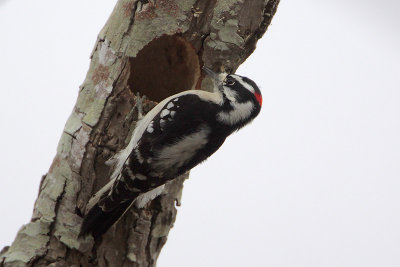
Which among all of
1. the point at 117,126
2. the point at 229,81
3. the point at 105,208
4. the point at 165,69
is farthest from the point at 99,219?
the point at 165,69

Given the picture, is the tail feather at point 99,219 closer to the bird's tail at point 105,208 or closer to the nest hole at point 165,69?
the bird's tail at point 105,208

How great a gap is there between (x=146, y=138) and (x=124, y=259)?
2.53 feet

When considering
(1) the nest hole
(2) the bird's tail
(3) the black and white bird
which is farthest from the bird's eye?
(2) the bird's tail

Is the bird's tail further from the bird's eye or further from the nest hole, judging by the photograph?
the bird's eye

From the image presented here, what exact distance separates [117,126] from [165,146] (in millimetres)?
332

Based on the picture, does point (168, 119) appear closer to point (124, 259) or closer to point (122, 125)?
point (122, 125)

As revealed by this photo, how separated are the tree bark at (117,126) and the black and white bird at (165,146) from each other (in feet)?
0.26

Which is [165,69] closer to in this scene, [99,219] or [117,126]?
[117,126]

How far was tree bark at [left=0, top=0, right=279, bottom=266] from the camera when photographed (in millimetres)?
3371

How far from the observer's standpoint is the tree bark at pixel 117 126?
3.37 metres

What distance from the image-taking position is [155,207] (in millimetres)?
3596

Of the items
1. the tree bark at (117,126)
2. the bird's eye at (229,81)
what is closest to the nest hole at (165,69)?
the tree bark at (117,126)

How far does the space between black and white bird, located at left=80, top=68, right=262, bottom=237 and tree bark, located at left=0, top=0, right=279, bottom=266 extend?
8 cm

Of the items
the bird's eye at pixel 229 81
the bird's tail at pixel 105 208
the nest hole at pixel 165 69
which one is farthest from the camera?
the nest hole at pixel 165 69
